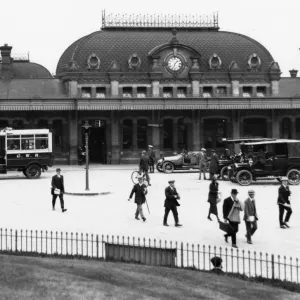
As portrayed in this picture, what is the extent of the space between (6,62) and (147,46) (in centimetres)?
1421

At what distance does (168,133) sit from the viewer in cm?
4316

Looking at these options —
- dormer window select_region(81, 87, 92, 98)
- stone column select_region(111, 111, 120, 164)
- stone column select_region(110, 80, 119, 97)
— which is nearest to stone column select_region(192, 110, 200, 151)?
stone column select_region(111, 111, 120, 164)

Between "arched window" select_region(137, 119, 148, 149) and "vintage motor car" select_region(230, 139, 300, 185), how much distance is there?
17718 millimetres

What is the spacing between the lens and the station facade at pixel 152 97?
41.3m

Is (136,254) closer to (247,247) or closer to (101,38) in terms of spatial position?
(247,247)

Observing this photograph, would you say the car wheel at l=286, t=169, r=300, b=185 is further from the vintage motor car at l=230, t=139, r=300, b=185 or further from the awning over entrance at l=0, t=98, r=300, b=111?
the awning over entrance at l=0, t=98, r=300, b=111

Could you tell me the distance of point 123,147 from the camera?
42.7 m

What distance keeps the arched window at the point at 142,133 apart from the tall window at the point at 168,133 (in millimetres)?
1546

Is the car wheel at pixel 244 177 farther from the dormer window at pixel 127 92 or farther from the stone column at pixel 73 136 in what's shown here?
the dormer window at pixel 127 92

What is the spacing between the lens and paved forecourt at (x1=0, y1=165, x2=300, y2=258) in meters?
14.0

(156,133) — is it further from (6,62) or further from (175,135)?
(6,62)

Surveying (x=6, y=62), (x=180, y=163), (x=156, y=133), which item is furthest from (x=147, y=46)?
(x=180, y=163)

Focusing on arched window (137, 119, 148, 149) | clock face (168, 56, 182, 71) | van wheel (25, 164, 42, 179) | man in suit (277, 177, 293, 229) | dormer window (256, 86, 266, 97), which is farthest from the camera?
dormer window (256, 86, 266, 97)

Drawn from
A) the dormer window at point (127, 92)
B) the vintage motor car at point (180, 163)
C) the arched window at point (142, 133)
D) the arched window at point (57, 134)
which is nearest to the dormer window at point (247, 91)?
the arched window at point (142, 133)
